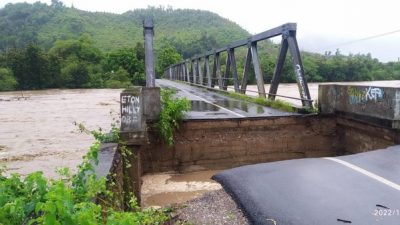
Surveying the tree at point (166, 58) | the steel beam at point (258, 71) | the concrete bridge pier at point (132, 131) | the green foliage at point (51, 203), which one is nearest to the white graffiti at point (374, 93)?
the concrete bridge pier at point (132, 131)

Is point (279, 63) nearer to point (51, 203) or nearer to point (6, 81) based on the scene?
point (51, 203)

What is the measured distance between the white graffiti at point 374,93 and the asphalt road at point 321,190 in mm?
1932

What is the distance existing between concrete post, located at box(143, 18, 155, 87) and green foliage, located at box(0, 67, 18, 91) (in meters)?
46.0

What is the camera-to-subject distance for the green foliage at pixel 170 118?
8492 mm

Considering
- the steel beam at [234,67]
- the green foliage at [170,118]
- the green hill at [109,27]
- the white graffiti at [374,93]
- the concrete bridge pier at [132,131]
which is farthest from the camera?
the green hill at [109,27]

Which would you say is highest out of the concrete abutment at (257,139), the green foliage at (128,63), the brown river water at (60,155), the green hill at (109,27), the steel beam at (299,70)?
the green hill at (109,27)

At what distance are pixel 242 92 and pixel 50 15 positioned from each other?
413 ft


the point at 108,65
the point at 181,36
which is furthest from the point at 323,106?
the point at 181,36

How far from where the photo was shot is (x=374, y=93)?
25.0ft

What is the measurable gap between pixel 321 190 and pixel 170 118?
15.6ft

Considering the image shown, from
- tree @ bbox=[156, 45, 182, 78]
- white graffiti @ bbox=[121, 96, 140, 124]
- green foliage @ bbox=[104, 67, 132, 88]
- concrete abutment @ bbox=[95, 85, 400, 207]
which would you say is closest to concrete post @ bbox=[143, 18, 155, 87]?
concrete abutment @ bbox=[95, 85, 400, 207]

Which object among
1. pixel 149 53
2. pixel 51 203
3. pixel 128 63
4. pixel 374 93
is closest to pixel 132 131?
pixel 149 53

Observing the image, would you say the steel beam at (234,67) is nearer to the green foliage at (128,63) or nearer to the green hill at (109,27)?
the green foliage at (128,63)

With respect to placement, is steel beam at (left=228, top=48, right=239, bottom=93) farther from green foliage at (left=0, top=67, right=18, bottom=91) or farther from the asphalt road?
green foliage at (left=0, top=67, right=18, bottom=91)
